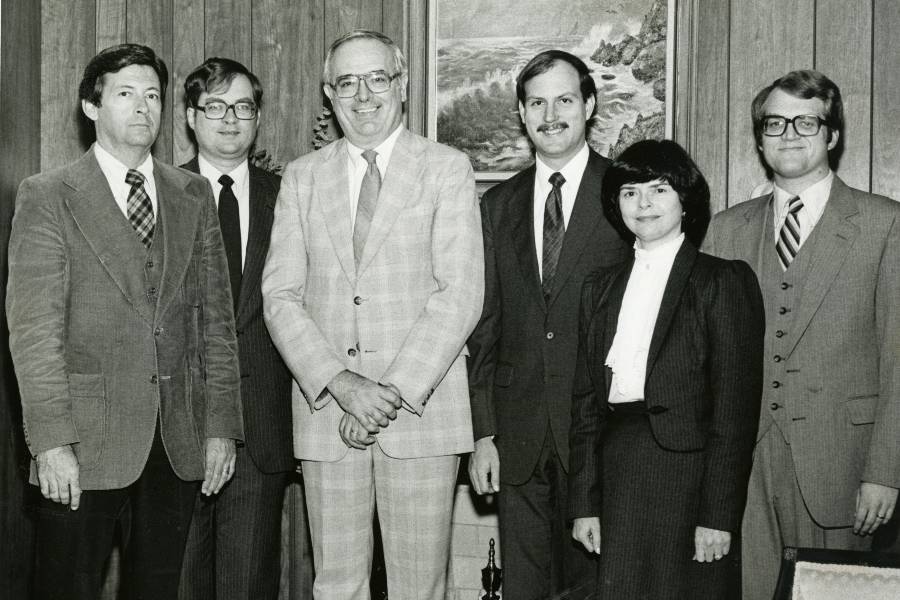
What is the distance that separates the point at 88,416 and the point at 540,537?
126 cm

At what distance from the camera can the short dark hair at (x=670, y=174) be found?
7.48 ft

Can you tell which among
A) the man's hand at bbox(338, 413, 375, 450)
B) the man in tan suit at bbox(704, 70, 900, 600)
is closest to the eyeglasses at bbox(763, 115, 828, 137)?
the man in tan suit at bbox(704, 70, 900, 600)

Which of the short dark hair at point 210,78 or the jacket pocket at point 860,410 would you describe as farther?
the short dark hair at point 210,78

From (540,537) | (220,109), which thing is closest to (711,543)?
(540,537)

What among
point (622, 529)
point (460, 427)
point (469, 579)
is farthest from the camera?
point (469, 579)

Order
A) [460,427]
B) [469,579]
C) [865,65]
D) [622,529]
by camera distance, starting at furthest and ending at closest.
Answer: [469,579] < [865,65] < [460,427] < [622,529]

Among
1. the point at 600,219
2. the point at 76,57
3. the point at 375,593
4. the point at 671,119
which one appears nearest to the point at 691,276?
the point at 600,219

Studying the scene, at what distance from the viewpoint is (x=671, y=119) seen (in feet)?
10.5

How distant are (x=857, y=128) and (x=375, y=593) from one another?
235cm

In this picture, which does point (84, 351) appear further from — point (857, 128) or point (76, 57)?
point (857, 128)

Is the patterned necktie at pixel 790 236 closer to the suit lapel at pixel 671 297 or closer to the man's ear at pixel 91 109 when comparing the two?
Result: the suit lapel at pixel 671 297

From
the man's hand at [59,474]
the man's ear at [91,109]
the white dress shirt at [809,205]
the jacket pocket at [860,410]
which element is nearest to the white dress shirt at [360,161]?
the man's ear at [91,109]

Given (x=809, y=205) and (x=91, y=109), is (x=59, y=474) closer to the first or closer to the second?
(x=91, y=109)

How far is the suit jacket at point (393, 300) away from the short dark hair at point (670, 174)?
1.43ft
